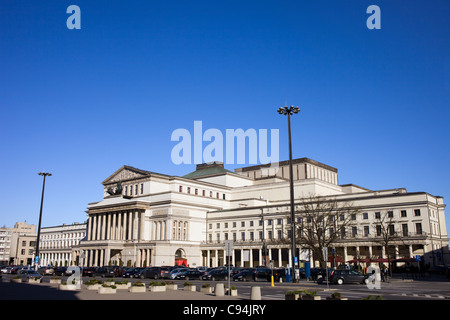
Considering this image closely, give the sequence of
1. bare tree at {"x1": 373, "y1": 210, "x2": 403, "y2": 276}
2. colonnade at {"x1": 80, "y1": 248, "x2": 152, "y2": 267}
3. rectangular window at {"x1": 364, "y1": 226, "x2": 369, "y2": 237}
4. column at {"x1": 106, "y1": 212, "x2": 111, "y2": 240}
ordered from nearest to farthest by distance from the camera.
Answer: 1. bare tree at {"x1": 373, "y1": 210, "x2": 403, "y2": 276}
2. rectangular window at {"x1": 364, "y1": 226, "x2": 369, "y2": 237}
3. colonnade at {"x1": 80, "y1": 248, "x2": 152, "y2": 267}
4. column at {"x1": 106, "y1": 212, "x2": 111, "y2": 240}

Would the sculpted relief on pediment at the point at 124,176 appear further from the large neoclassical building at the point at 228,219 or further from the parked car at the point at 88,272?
the parked car at the point at 88,272

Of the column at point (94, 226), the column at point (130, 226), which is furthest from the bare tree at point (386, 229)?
the column at point (94, 226)

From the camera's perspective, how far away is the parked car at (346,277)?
40812 millimetres

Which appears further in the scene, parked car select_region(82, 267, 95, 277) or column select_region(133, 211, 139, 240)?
column select_region(133, 211, 139, 240)

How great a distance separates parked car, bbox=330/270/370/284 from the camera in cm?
4081

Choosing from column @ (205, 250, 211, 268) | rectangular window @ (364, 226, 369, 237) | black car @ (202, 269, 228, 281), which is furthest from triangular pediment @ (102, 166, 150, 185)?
black car @ (202, 269, 228, 281)

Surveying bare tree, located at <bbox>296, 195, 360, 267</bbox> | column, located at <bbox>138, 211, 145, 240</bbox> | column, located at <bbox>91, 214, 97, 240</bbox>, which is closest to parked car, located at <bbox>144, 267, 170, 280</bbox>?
bare tree, located at <bbox>296, 195, 360, 267</bbox>

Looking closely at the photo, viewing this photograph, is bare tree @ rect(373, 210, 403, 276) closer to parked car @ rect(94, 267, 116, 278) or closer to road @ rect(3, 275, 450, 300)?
road @ rect(3, 275, 450, 300)

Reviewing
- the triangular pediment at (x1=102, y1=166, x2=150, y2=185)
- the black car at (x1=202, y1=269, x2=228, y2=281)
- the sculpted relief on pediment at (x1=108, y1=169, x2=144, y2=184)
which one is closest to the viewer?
the black car at (x1=202, y1=269, x2=228, y2=281)

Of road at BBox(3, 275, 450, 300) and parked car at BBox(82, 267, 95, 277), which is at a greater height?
parked car at BBox(82, 267, 95, 277)

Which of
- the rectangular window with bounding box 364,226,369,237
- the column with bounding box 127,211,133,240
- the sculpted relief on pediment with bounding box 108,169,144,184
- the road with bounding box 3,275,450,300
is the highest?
the sculpted relief on pediment with bounding box 108,169,144,184

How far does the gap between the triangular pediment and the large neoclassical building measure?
27 cm

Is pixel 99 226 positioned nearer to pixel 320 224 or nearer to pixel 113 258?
pixel 113 258
